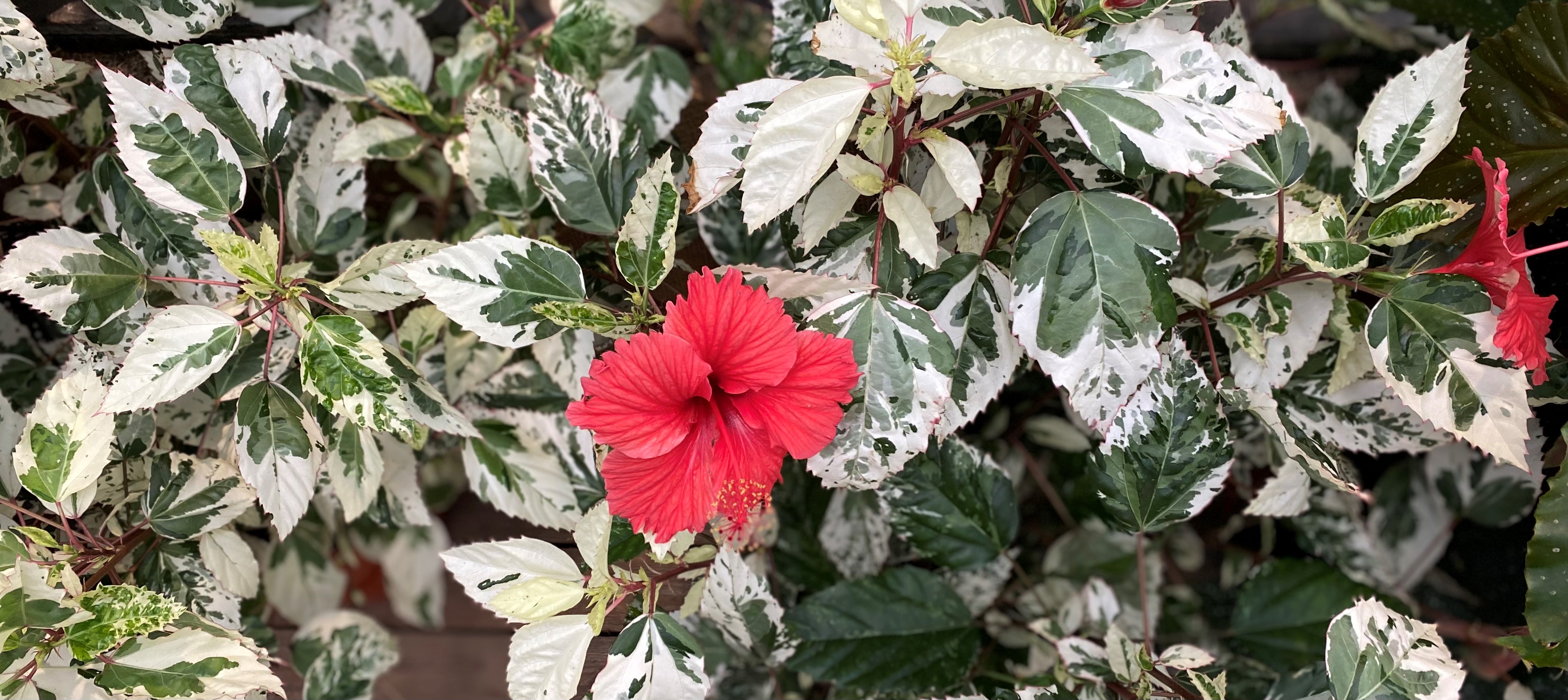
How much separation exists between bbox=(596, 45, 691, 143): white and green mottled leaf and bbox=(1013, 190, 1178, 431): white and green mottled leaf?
1.49 ft

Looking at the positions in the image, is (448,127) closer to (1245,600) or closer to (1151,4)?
(1151,4)

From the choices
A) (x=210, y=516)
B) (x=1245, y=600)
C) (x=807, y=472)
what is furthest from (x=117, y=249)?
(x=1245, y=600)

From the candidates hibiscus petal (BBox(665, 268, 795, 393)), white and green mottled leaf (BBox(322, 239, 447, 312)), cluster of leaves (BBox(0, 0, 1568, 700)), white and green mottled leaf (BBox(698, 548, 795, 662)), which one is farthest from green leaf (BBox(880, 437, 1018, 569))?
white and green mottled leaf (BBox(322, 239, 447, 312))

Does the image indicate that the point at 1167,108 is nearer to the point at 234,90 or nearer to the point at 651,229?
the point at 651,229

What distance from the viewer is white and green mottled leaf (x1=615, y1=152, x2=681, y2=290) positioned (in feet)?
2.04

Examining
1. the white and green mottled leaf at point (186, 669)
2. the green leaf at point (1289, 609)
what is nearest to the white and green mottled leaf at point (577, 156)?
the white and green mottled leaf at point (186, 669)

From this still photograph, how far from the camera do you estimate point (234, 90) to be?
70 centimetres

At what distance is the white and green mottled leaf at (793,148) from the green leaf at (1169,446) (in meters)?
0.31

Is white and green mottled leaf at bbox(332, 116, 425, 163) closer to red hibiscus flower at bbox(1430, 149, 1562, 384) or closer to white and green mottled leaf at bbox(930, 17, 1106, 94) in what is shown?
white and green mottled leaf at bbox(930, 17, 1106, 94)

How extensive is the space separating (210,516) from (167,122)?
33cm

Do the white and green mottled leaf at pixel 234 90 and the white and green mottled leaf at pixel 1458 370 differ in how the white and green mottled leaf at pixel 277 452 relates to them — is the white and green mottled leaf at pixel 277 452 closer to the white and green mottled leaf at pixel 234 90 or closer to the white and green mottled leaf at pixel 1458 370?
the white and green mottled leaf at pixel 234 90

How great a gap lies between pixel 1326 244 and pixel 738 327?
0.45m

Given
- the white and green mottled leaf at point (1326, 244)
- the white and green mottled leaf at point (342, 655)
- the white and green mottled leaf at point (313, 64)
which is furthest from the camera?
the white and green mottled leaf at point (342, 655)

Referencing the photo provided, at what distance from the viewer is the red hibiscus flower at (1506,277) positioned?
556 millimetres
